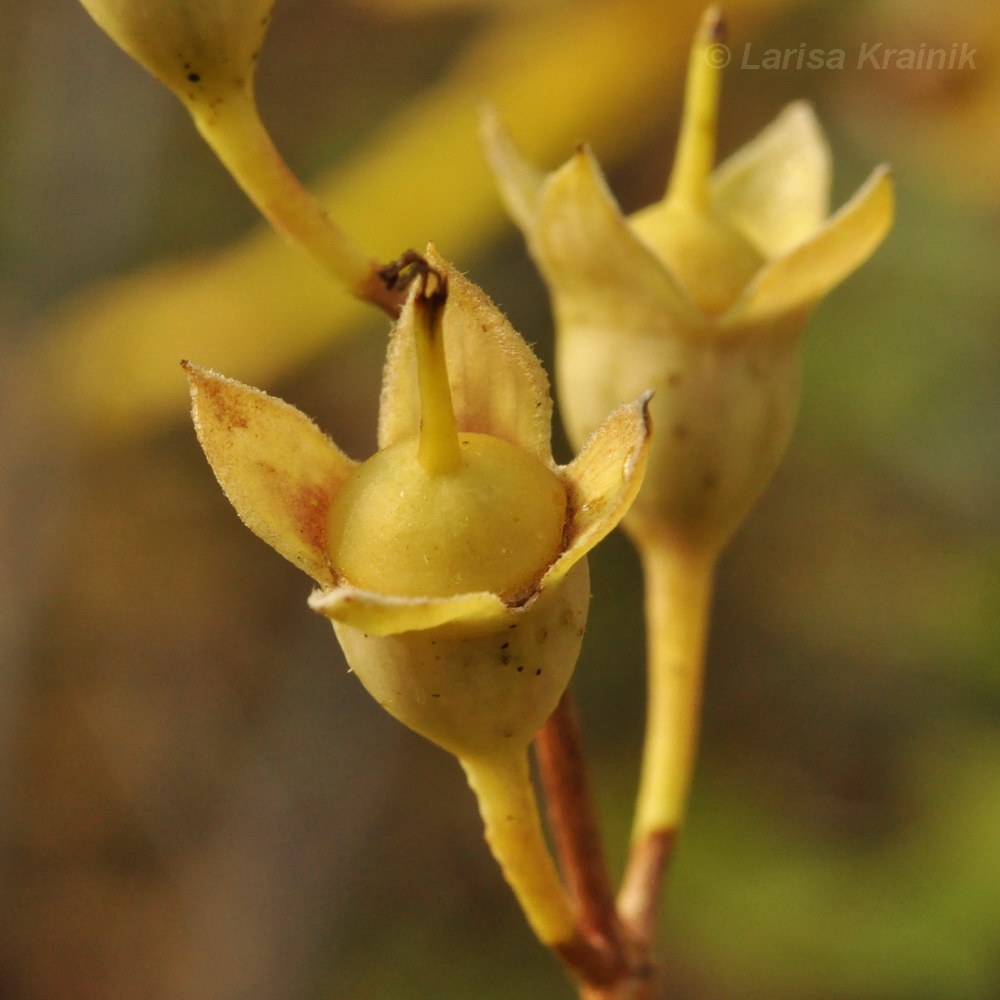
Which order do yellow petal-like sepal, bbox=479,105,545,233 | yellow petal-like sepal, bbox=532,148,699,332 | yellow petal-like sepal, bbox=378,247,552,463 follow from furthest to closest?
1. yellow petal-like sepal, bbox=479,105,545,233
2. yellow petal-like sepal, bbox=532,148,699,332
3. yellow petal-like sepal, bbox=378,247,552,463

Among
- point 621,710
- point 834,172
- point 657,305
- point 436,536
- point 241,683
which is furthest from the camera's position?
point 241,683

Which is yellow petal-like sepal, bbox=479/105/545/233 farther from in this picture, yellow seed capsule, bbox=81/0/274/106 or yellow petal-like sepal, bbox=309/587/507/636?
yellow petal-like sepal, bbox=309/587/507/636

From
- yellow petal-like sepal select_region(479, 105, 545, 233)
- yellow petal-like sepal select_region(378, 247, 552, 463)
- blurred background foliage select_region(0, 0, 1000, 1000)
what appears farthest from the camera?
blurred background foliage select_region(0, 0, 1000, 1000)

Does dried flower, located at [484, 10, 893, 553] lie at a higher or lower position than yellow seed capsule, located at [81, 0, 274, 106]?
lower

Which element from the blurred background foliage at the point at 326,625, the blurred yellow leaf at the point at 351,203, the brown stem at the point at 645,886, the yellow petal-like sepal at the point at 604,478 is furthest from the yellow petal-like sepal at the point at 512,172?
the blurred yellow leaf at the point at 351,203

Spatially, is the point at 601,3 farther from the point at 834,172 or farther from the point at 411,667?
the point at 411,667

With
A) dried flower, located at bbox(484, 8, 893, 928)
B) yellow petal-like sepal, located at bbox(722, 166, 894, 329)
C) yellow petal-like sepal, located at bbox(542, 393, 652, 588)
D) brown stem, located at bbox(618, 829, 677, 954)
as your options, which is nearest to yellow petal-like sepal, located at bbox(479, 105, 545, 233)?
dried flower, located at bbox(484, 8, 893, 928)

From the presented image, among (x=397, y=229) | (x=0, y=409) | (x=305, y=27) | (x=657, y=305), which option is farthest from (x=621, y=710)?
(x=657, y=305)
